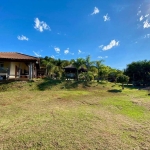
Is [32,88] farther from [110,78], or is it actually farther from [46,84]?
[110,78]

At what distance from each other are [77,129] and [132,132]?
7.66 ft

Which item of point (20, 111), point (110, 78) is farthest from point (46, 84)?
point (110, 78)

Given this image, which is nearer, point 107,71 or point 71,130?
point 71,130

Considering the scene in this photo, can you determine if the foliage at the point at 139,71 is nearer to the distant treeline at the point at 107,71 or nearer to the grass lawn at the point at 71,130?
the distant treeline at the point at 107,71

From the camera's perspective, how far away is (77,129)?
17.7ft

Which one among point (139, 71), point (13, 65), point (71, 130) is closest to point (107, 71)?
point (139, 71)

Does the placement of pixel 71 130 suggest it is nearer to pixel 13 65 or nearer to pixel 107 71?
pixel 13 65

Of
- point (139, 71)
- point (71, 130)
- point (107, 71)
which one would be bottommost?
point (71, 130)

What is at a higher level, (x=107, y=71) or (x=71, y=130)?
(x=107, y=71)

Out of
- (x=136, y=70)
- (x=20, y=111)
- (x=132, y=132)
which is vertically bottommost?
(x=132, y=132)

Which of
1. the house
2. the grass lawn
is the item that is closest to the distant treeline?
the house

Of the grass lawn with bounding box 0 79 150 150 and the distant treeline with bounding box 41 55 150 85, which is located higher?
the distant treeline with bounding box 41 55 150 85

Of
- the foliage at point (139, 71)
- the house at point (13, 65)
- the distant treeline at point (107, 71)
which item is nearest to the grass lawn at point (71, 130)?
the house at point (13, 65)

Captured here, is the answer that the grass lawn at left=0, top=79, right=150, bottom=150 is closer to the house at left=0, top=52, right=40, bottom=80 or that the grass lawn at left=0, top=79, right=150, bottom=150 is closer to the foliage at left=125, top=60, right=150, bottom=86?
the house at left=0, top=52, right=40, bottom=80
